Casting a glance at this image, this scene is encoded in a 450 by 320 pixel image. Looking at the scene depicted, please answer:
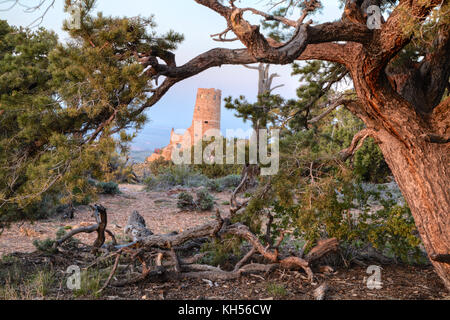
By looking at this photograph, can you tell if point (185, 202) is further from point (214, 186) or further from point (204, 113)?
point (204, 113)

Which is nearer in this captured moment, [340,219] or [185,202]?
[340,219]

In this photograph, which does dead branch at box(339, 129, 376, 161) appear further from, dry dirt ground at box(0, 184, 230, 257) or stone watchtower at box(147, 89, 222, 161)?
stone watchtower at box(147, 89, 222, 161)

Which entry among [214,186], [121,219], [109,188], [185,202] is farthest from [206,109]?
[121,219]

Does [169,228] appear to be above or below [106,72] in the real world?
below

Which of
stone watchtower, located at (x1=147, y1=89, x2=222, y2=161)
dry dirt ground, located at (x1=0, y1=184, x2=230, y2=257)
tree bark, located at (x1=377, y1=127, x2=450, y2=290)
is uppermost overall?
stone watchtower, located at (x1=147, y1=89, x2=222, y2=161)

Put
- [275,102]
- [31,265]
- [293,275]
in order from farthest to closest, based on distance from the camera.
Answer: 1. [275,102]
2. [31,265]
3. [293,275]

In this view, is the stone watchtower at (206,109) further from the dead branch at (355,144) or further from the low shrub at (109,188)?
the dead branch at (355,144)

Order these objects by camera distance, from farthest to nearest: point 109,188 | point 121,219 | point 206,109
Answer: point 206,109 < point 109,188 < point 121,219

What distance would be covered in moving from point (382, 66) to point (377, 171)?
Result: 32.4 feet

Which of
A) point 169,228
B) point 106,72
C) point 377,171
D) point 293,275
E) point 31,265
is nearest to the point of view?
point 106,72

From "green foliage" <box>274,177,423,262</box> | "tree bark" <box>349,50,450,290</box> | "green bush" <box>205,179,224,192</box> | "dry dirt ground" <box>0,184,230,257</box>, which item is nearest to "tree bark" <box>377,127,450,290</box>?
"tree bark" <box>349,50,450,290</box>

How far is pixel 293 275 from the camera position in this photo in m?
3.94
